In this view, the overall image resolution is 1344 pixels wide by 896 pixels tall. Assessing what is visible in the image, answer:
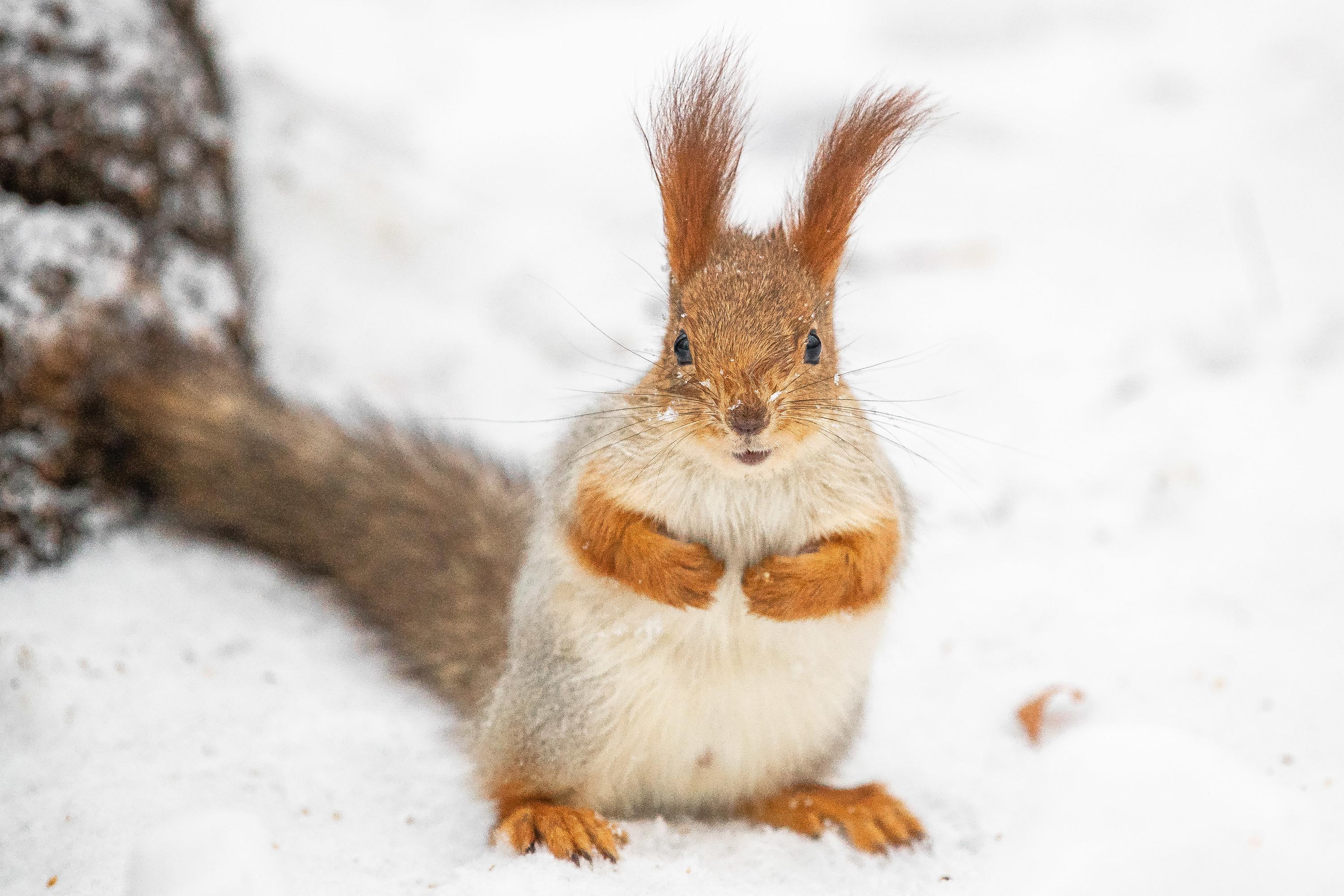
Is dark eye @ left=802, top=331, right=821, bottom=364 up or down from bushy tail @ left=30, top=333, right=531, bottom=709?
up

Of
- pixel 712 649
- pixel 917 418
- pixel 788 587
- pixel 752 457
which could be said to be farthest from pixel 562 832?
pixel 917 418

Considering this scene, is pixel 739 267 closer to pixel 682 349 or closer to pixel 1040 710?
pixel 682 349

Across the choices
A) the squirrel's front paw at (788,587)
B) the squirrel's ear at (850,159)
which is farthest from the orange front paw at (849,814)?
the squirrel's ear at (850,159)

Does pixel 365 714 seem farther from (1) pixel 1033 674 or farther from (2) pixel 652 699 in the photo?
(1) pixel 1033 674

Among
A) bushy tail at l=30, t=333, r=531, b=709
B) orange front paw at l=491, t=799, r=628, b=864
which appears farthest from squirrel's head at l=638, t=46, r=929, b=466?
bushy tail at l=30, t=333, r=531, b=709

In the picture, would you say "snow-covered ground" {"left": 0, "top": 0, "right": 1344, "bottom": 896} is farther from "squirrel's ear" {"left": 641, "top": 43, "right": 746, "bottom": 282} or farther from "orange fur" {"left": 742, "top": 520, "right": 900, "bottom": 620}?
"orange fur" {"left": 742, "top": 520, "right": 900, "bottom": 620}

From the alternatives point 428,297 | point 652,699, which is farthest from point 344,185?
point 652,699

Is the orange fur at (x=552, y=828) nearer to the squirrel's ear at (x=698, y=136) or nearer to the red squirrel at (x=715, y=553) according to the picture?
the red squirrel at (x=715, y=553)
